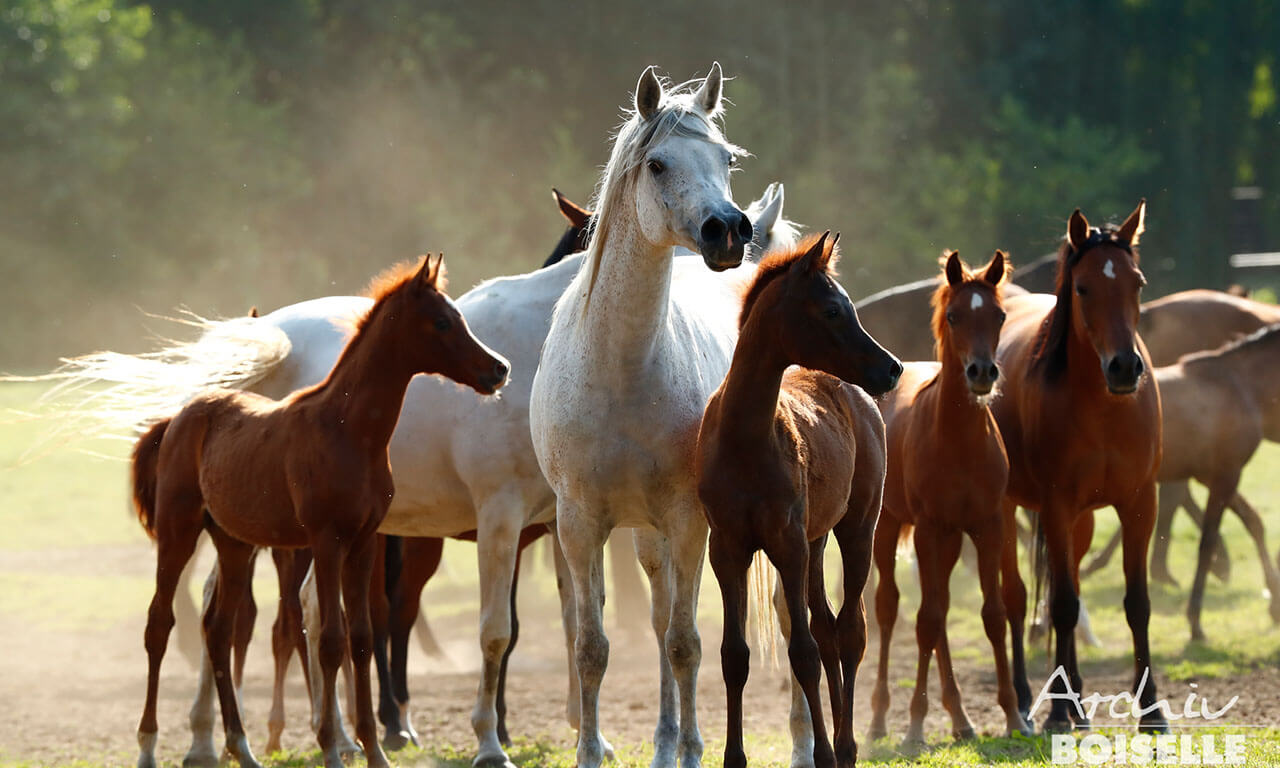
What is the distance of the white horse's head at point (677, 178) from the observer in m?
4.94

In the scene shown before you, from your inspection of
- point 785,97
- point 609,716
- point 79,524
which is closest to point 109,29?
point 785,97

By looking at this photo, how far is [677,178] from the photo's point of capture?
5195mm

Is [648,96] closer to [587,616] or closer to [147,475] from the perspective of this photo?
[587,616]

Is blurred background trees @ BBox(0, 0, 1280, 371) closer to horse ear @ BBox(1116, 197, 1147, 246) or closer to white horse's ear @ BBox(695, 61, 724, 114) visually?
horse ear @ BBox(1116, 197, 1147, 246)

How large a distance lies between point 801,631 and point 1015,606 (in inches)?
118

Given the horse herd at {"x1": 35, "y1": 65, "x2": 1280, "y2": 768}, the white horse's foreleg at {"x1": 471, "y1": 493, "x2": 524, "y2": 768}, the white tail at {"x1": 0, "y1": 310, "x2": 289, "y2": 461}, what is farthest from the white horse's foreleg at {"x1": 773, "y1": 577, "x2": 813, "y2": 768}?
the white tail at {"x1": 0, "y1": 310, "x2": 289, "y2": 461}

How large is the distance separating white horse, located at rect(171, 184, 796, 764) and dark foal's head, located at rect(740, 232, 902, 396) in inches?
91.9

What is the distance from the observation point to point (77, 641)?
11.8 meters

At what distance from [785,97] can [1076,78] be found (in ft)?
25.8

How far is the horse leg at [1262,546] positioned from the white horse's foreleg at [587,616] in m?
6.90

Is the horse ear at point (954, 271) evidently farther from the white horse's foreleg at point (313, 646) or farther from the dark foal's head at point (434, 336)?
the white horse's foreleg at point (313, 646)

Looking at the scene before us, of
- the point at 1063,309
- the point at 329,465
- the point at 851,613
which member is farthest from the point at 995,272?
the point at 329,465

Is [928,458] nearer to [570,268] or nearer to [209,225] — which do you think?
[570,268]

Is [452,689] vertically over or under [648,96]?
under
